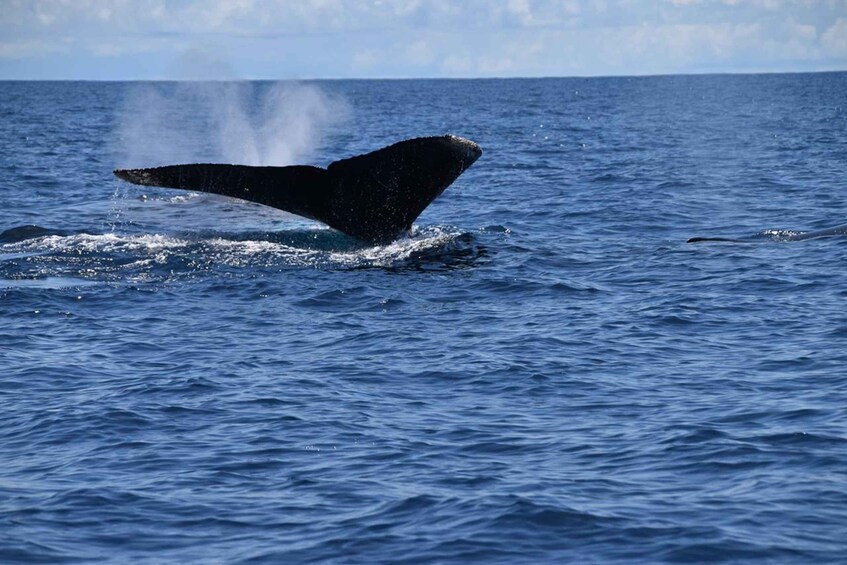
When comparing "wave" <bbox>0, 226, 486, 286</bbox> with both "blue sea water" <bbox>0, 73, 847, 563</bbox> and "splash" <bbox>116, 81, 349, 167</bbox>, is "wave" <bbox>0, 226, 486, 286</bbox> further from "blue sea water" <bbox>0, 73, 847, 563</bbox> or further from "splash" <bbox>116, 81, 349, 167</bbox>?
"splash" <bbox>116, 81, 349, 167</bbox>

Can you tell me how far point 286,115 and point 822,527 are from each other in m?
104

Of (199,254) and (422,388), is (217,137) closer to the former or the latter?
(199,254)

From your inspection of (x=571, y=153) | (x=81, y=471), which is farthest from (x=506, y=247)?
(x=571, y=153)

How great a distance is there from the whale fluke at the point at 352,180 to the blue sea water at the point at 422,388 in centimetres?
90

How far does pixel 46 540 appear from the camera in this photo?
9.08 metres

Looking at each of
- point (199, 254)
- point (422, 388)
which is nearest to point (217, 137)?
point (199, 254)

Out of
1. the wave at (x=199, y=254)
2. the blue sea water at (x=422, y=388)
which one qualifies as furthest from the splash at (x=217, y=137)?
the blue sea water at (x=422, y=388)

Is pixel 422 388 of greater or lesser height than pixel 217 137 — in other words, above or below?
below

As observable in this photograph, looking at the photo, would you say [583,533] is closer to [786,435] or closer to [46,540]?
[786,435]

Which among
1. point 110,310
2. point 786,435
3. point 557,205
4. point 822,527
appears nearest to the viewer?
point 822,527

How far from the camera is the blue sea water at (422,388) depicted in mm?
9213

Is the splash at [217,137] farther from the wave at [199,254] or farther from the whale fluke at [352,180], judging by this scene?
the whale fluke at [352,180]

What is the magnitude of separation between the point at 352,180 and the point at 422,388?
5.76m

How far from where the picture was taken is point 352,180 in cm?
1802
